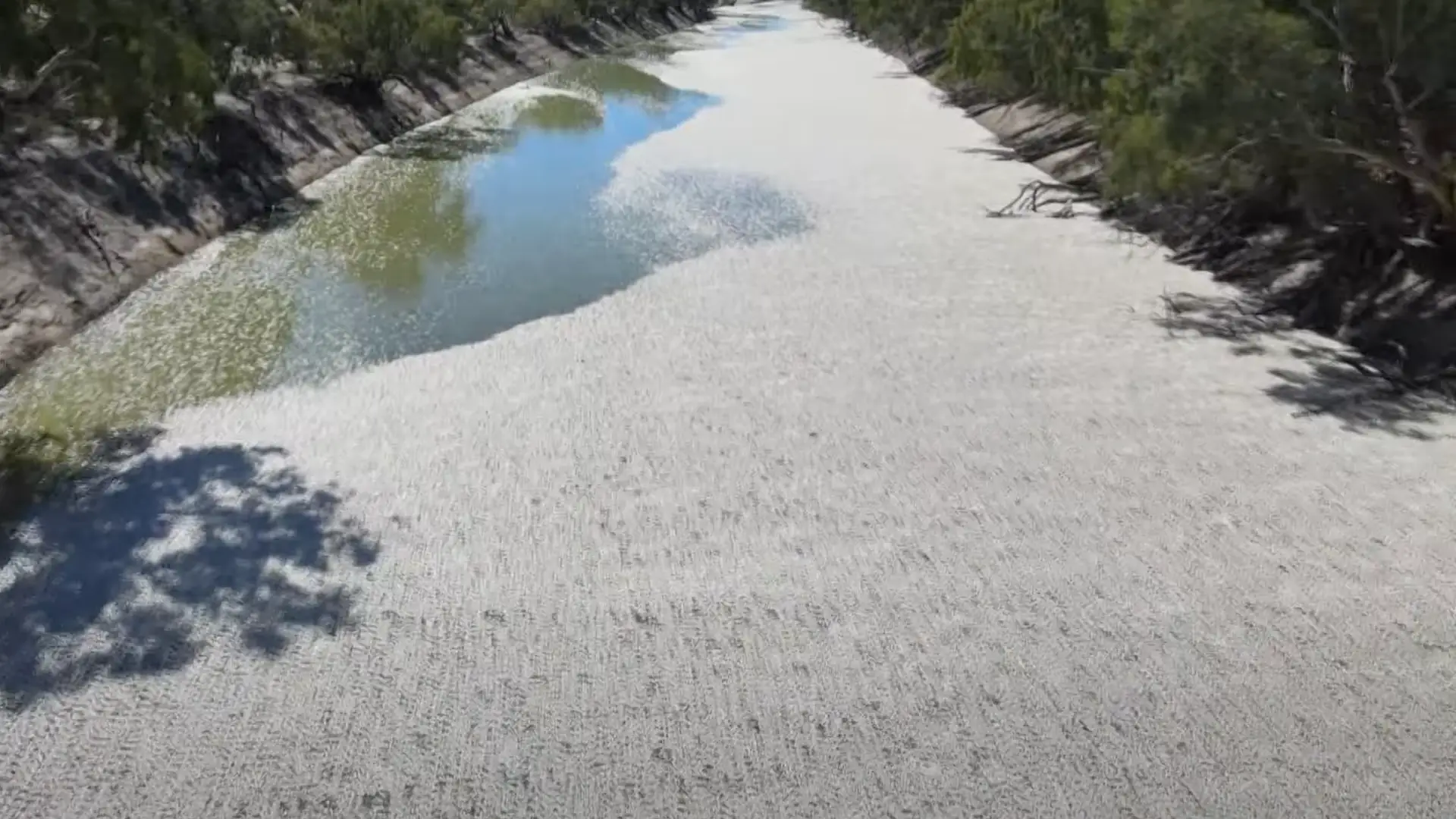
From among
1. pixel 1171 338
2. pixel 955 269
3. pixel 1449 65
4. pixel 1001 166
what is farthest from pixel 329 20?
pixel 1449 65

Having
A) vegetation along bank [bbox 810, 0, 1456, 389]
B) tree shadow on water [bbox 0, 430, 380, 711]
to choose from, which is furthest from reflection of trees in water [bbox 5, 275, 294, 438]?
vegetation along bank [bbox 810, 0, 1456, 389]

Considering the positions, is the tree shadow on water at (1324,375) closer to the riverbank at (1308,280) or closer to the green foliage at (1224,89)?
the riverbank at (1308,280)

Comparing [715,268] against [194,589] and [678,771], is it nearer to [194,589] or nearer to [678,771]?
[194,589]

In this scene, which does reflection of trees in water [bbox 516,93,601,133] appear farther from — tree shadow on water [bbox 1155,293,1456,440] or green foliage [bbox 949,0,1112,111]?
tree shadow on water [bbox 1155,293,1456,440]

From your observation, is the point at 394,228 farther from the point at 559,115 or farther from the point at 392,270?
the point at 559,115

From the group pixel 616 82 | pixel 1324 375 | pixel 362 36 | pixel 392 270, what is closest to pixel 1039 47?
pixel 1324 375

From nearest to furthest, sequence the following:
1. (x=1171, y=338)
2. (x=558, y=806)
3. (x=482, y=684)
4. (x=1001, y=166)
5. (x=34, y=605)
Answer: (x=558, y=806), (x=482, y=684), (x=34, y=605), (x=1171, y=338), (x=1001, y=166)
